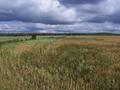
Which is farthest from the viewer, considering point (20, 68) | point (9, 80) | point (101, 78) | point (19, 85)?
point (20, 68)

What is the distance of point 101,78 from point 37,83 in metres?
3.20

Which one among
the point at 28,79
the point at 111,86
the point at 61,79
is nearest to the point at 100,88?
the point at 111,86

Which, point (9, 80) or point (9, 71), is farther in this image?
point (9, 71)

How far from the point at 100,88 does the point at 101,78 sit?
162 cm

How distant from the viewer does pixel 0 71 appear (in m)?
14.6

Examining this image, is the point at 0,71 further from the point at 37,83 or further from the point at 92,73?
the point at 92,73

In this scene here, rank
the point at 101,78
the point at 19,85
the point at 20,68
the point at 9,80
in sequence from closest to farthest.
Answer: the point at 19,85
the point at 9,80
the point at 101,78
the point at 20,68

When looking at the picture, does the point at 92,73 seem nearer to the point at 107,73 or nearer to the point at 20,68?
the point at 107,73

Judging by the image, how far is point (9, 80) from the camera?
12.6 m

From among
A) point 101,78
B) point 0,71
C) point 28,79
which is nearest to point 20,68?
point 0,71

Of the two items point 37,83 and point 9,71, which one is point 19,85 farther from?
point 9,71

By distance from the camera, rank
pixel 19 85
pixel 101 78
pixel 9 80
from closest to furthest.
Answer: pixel 19 85, pixel 9 80, pixel 101 78

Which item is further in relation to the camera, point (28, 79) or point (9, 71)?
point (9, 71)

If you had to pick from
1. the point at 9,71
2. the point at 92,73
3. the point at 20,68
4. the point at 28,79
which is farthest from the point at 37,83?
the point at 92,73
